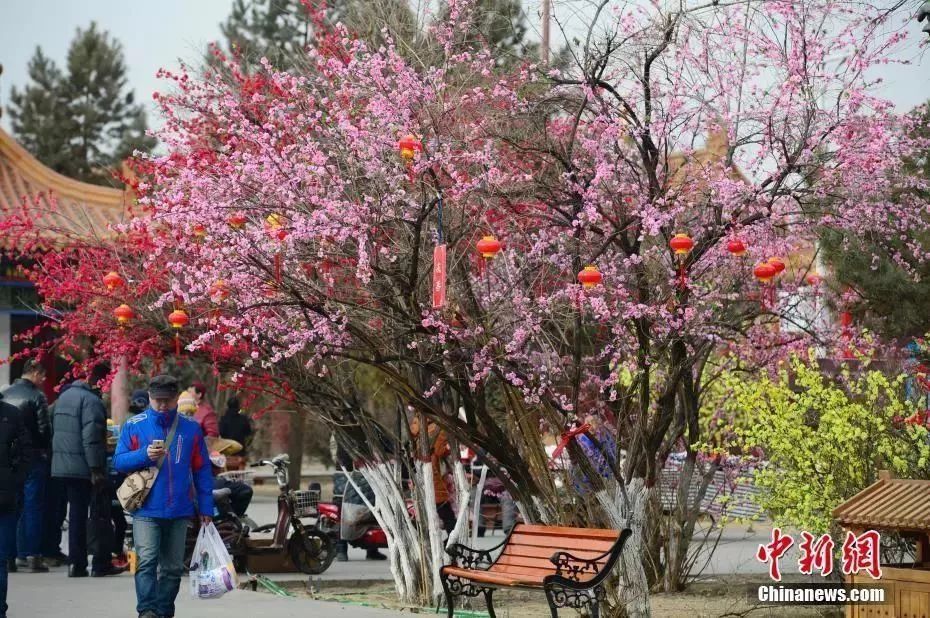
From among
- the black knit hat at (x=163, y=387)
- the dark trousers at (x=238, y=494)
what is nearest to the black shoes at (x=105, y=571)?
the dark trousers at (x=238, y=494)

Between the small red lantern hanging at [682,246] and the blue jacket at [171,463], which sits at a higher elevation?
the small red lantern hanging at [682,246]

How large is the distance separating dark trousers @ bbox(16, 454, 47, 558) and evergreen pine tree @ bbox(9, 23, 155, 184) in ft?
122

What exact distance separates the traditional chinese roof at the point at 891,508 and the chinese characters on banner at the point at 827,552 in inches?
7.9

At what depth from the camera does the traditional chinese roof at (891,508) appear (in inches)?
306

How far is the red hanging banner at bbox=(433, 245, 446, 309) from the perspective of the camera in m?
8.82

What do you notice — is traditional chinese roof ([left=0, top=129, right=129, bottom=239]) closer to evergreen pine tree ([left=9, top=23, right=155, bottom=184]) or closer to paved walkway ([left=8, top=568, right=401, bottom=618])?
paved walkway ([left=8, top=568, right=401, bottom=618])

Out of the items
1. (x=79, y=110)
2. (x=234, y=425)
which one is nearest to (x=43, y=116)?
(x=79, y=110)

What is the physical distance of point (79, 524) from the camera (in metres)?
12.8

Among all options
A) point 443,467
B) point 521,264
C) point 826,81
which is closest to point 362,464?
point 521,264

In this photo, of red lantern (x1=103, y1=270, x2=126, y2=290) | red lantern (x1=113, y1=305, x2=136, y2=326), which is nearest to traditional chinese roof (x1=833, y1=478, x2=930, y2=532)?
red lantern (x1=113, y1=305, x2=136, y2=326)

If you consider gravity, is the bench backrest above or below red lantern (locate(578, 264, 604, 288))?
below

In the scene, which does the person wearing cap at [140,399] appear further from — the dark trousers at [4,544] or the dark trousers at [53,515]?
the dark trousers at [4,544]

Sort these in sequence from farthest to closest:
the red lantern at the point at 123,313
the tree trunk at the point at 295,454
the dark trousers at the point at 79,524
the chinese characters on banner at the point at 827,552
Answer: the tree trunk at the point at 295,454 → the dark trousers at the point at 79,524 → the red lantern at the point at 123,313 → the chinese characters on banner at the point at 827,552

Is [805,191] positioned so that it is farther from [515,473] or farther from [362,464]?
[362,464]
